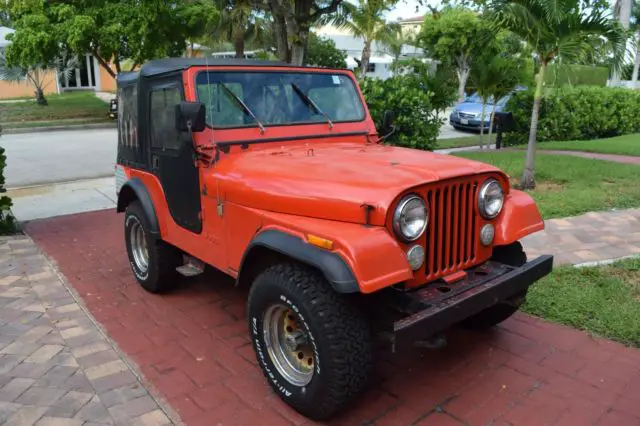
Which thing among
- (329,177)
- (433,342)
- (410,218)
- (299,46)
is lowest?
(433,342)

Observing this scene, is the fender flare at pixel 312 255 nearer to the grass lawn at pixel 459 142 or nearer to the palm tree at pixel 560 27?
the palm tree at pixel 560 27

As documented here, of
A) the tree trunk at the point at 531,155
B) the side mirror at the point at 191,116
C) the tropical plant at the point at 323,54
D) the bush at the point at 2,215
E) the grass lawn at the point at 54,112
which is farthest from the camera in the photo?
the tropical plant at the point at 323,54

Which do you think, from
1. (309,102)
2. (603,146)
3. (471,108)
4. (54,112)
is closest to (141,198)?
(309,102)

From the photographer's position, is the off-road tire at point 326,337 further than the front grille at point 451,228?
No

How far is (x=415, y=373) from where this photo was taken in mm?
3301

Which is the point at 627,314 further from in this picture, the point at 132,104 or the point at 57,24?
the point at 57,24

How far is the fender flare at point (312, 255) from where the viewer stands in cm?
243

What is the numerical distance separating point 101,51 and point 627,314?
1897 centimetres

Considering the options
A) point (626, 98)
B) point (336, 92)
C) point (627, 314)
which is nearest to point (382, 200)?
point (336, 92)

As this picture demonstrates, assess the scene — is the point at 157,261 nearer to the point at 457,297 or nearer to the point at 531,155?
the point at 457,297

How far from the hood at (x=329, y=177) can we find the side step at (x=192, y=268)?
0.81 m

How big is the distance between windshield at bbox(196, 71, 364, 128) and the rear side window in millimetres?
286

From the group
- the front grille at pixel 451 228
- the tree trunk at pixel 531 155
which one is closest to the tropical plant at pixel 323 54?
the tree trunk at pixel 531 155

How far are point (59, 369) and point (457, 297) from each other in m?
2.52
